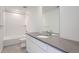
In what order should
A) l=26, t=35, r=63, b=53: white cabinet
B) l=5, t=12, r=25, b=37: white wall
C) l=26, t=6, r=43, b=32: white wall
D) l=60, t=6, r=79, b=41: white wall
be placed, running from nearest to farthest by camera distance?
l=26, t=35, r=63, b=53: white cabinet → l=60, t=6, r=79, b=41: white wall → l=26, t=6, r=43, b=32: white wall → l=5, t=12, r=25, b=37: white wall

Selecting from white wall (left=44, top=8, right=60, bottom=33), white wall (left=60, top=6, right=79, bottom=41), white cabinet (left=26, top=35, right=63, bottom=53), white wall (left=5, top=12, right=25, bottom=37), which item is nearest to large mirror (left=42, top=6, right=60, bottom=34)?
white wall (left=44, top=8, right=60, bottom=33)

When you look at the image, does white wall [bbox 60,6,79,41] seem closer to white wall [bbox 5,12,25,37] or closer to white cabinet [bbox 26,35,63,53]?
white cabinet [bbox 26,35,63,53]

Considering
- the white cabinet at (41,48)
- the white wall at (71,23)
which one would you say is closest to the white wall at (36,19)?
the white cabinet at (41,48)

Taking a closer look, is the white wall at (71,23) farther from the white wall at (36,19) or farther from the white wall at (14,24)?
the white wall at (14,24)

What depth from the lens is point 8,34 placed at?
455 centimetres

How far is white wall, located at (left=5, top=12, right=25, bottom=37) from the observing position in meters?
4.50

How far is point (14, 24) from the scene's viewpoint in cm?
477

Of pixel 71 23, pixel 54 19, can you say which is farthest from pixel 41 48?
pixel 54 19

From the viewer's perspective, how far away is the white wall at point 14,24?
14.8ft
